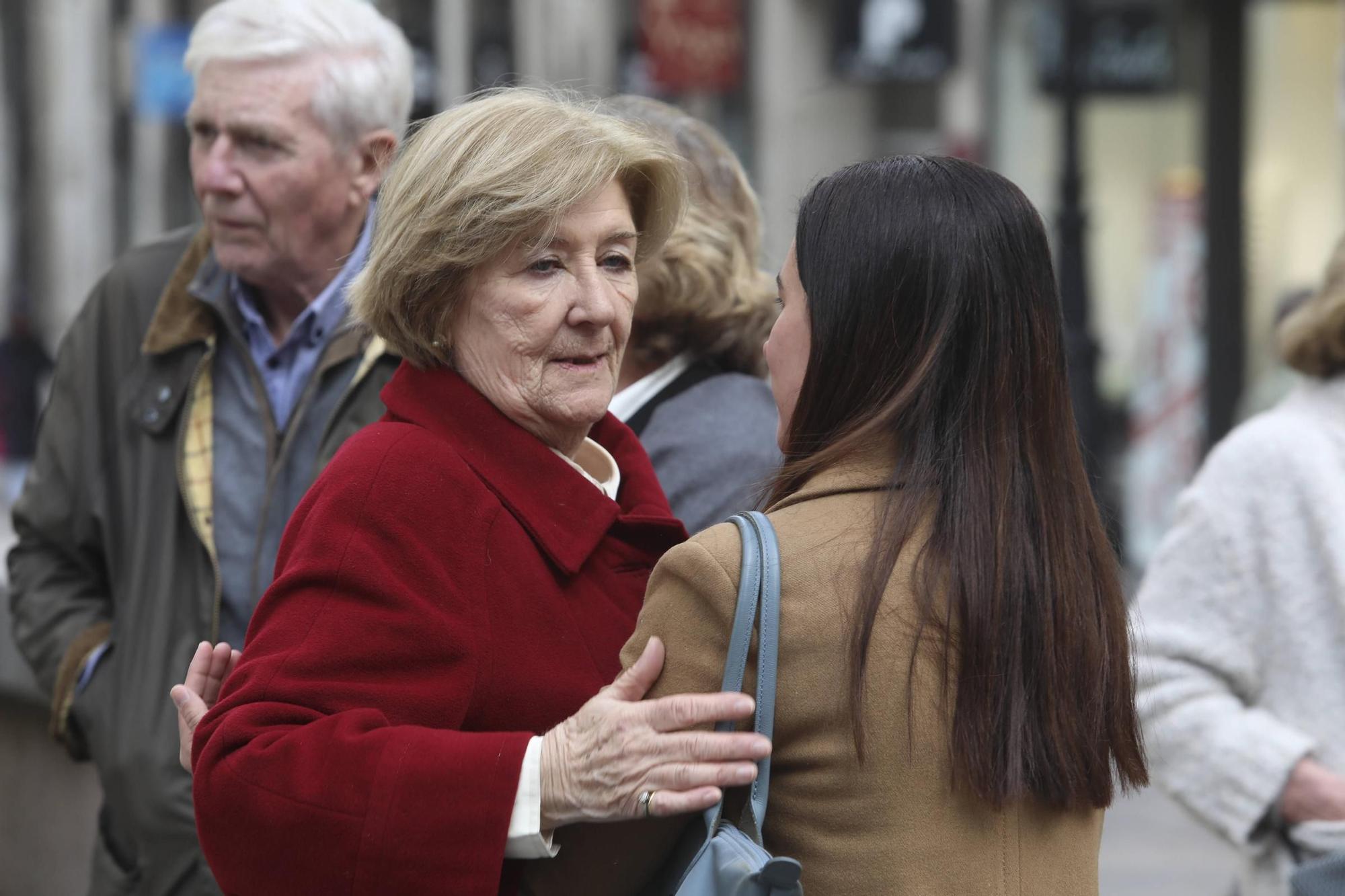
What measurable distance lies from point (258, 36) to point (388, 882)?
1943mm

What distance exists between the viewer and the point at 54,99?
2508 centimetres

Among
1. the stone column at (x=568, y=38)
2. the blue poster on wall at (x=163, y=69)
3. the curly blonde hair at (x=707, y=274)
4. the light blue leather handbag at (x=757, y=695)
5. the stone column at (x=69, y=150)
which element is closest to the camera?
the light blue leather handbag at (x=757, y=695)

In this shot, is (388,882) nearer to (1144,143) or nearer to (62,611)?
(62,611)

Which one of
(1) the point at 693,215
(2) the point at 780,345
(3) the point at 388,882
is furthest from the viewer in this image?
(1) the point at 693,215

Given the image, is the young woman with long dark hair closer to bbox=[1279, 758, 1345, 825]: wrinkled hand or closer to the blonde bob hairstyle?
the blonde bob hairstyle

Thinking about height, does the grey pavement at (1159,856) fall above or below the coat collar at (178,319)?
below

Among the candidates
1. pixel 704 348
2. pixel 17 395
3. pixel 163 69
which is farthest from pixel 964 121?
pixel 704 348

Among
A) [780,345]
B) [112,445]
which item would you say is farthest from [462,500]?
[112,445]

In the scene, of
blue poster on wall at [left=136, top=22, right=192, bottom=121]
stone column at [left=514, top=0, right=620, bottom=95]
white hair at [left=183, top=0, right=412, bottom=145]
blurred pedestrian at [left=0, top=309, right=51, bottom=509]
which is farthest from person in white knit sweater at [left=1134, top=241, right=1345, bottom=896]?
stone column at [left=514, top=0, right=620, bottom=95]

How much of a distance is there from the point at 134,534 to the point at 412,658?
1394 mm

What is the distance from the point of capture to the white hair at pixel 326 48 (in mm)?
3379

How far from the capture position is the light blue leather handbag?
1.92 m

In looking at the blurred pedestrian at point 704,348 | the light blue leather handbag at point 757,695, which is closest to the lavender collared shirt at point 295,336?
the blurred pedestrian at point 704,348

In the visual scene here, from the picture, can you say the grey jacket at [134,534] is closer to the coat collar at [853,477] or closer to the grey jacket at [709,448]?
the grey jacket at [709,448]
